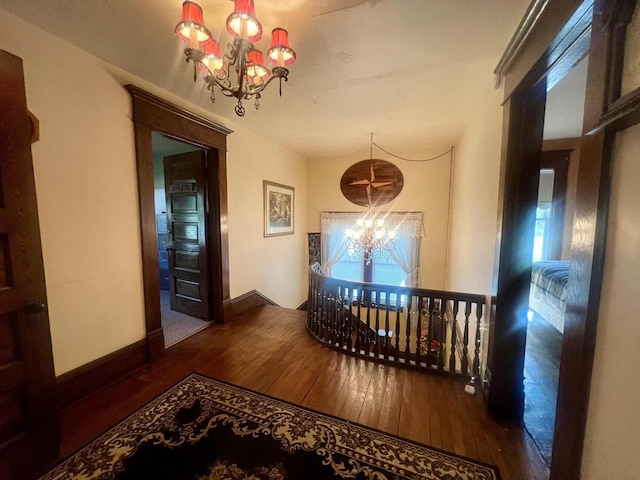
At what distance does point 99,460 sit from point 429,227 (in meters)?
4.75

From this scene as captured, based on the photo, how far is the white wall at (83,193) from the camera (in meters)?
1.64

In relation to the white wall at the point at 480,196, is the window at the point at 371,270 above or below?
below

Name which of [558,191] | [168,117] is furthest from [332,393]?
[558,191]

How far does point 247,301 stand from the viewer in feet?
11.8

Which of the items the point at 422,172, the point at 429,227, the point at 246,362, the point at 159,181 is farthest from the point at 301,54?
the point at 159,181

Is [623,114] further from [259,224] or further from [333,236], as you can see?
[333,236]

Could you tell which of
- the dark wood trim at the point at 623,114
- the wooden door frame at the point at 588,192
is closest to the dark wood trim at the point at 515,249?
the wooden door frame at the point at 588,192

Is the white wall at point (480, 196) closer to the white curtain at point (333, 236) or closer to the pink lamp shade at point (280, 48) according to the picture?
the pink lamp shade at point (280, 48)

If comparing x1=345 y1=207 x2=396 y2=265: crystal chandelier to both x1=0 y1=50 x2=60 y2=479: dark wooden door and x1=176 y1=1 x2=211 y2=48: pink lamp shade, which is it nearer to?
x1=176 y1=1 x2=211 y2=48: pink lamp shade

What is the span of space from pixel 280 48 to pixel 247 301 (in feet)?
9.96

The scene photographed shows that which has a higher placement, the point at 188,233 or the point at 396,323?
the point at 188,233

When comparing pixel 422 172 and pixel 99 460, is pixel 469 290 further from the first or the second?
pixel 99 460

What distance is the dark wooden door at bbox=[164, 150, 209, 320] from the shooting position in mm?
3146

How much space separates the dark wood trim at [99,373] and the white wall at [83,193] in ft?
0.18
